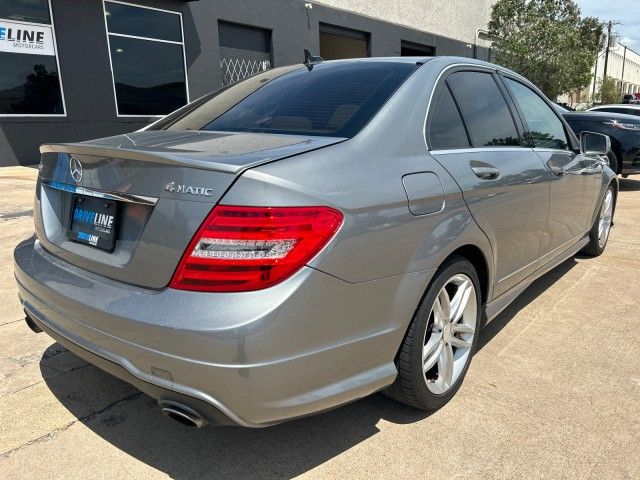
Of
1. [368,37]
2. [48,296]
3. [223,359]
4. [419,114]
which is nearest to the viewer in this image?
[223,359]

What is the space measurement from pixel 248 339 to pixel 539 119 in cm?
290

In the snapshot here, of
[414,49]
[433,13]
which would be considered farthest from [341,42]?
[433,13]

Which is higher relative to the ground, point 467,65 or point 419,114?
point 467,65

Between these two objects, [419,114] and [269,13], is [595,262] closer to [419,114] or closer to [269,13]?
[419,114]

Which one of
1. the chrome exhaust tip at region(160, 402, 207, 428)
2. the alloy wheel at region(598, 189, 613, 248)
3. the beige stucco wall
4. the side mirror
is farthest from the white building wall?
the chrome exhaust tip at region(160, 402, 207, 428)

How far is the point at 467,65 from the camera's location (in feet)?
9.72

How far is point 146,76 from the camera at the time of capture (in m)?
12.7

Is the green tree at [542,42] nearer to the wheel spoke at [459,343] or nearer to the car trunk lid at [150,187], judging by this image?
the wheel spoke at [459,343]

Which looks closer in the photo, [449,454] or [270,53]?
[449,454]

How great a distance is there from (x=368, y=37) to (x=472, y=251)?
58.8ft

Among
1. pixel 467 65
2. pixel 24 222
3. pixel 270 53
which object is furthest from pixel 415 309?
pixel 270 53

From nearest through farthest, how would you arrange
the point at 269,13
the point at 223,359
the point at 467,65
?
the point at 223,359 → the point at 467,65 → the point at 269,13

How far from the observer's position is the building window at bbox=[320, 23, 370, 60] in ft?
58.9

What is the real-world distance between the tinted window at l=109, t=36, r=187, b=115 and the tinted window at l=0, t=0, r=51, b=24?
1.39 meters
